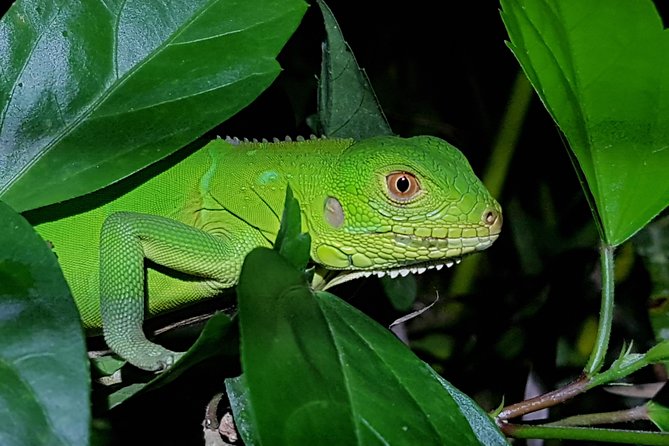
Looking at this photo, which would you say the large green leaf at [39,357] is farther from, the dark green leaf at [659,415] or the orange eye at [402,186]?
the dark green leaf at [659,415]

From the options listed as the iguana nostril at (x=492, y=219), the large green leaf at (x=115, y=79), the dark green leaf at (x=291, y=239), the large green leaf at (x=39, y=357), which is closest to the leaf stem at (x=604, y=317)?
the iguana nostril at (x=492, y=219)

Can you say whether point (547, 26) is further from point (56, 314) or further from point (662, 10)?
point (662, 10)

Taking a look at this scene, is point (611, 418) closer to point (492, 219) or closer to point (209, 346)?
point (492, 219)

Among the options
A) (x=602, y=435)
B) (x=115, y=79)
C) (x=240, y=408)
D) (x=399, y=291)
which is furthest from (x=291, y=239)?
(x=399, y=291)

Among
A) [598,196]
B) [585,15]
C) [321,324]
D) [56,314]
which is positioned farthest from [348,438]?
[585,15]

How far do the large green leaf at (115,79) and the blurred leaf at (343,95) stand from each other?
0.26m

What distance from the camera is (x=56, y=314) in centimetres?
88

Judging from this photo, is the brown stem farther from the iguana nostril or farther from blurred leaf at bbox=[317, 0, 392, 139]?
blurred leaf at bbox=[317, 0, 392, 139]

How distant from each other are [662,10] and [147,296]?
204 cm

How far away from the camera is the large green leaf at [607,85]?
1.32 meters

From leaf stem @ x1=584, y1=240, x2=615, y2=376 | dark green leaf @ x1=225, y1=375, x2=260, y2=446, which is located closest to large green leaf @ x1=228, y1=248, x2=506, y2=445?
dark green leaf @ x1=225, y1=375, x2=260, y2=446

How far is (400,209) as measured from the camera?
5.60 ft

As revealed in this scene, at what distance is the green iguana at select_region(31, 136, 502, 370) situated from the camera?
163cm

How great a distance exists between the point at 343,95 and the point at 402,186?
22 cm
